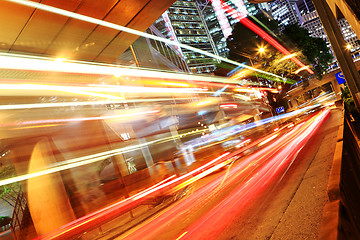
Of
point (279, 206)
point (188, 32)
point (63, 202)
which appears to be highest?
point (188, 32)

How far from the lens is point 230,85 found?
29.5m

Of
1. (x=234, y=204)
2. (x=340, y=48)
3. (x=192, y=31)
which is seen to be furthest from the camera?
(x=192, y=31)

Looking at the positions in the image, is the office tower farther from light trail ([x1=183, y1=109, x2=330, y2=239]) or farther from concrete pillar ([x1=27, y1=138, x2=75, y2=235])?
light trail ([x1=183, y1=109, x2=330, y2=239])

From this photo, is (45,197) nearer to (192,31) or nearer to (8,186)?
(8,186)

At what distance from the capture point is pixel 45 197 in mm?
9422

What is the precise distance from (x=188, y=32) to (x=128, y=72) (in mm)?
111802

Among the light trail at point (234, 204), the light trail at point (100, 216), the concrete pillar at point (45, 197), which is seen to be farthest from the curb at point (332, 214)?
the concrete pillar at point (45, 197)

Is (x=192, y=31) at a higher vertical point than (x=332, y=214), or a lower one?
higher

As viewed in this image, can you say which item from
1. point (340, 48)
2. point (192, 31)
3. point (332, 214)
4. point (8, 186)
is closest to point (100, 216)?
point (332, 214)

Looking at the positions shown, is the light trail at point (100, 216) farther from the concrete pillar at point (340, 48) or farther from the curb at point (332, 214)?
the concrete pillar at point (340, 48)

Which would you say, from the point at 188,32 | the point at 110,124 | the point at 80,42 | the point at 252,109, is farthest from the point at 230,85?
the point at 188,32

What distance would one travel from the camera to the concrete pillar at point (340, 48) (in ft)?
31.2

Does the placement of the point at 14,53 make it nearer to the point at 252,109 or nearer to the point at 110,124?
the point at 110,124

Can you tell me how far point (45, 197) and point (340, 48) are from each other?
1233 cm
